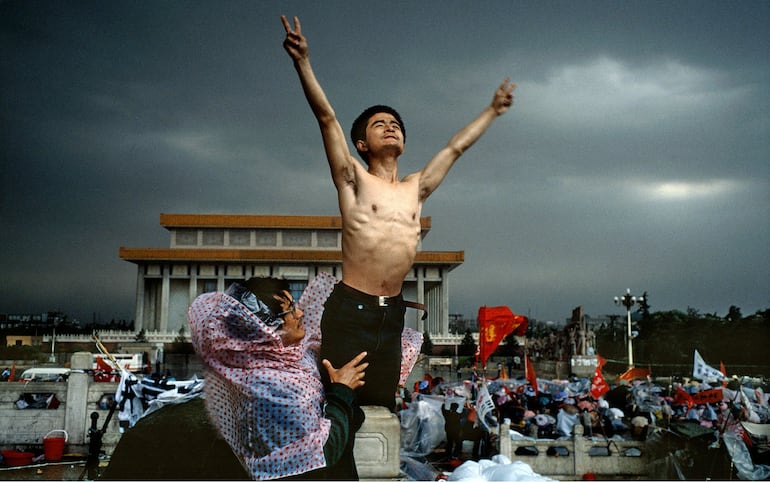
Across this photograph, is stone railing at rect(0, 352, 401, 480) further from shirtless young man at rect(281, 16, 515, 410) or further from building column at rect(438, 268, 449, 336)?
building column at rect(438, 268, 449, 336)

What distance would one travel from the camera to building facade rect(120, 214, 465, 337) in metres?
20.7

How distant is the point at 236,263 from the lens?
97.0 feet

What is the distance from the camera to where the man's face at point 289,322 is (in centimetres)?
238

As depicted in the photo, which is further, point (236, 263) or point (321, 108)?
point (236, 263)

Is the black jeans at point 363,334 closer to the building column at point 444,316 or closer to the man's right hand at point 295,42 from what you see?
the man's right hand at point 295,42

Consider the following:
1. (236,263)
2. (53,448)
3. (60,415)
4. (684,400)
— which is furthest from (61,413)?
(236,263)

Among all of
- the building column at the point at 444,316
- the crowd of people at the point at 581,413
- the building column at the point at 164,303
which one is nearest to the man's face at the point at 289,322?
the crowd of people at the point at 581,413

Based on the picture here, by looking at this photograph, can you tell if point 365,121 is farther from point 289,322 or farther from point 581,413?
point 581,413

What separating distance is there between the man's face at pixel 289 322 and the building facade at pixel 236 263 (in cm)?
1592

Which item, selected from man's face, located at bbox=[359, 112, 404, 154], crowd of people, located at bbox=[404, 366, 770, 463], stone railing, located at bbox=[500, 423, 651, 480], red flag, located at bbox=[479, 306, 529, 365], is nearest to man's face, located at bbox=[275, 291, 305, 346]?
man's face, located at bbox=[359, 112, 404, 154]

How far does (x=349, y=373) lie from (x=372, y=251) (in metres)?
0.54

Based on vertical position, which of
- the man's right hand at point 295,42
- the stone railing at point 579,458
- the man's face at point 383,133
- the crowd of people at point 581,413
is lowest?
the stone railing at point 579,458

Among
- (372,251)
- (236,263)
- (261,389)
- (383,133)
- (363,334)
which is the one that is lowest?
(261,389)

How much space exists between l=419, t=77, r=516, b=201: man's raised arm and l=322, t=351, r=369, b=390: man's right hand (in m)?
0.86
